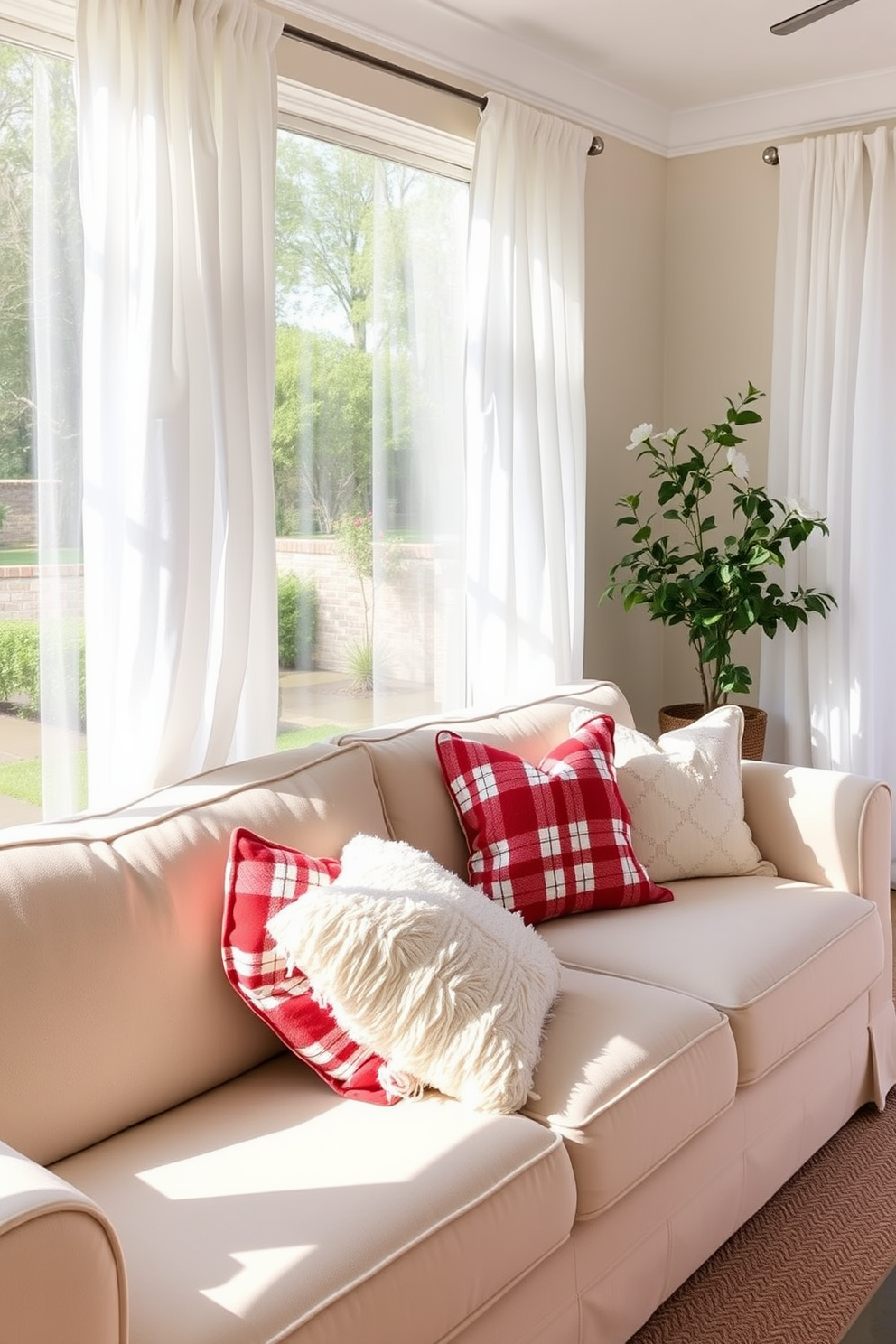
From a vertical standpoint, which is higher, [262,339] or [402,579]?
[262,339]

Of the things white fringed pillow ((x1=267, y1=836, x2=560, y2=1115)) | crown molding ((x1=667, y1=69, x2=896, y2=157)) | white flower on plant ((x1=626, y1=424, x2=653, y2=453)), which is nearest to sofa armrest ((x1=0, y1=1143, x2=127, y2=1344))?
white fringed pillow ((x1=267, y1=836, x2=560, y2=1115))

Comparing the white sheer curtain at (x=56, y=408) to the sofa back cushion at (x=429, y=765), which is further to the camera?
the white sheer curtain at (x=56, y=408)

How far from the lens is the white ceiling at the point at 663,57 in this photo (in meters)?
3.36

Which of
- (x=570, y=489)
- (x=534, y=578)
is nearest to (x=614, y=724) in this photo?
(x=534, y=578)

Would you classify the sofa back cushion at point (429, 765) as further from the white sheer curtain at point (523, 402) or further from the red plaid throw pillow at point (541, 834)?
the white sheer curtain at point (523, 402)

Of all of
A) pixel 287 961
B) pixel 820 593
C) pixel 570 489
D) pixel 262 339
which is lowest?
pixel 287 961

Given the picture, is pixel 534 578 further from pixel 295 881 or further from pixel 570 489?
pixel 295 881

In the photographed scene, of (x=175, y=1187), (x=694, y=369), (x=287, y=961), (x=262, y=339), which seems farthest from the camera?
(x=694, y=369)

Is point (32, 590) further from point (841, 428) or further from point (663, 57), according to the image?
point (841, 428)

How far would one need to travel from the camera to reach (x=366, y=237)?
3480mm

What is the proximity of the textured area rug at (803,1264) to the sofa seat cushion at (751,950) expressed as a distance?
33 cm

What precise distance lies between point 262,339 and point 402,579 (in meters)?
1.00

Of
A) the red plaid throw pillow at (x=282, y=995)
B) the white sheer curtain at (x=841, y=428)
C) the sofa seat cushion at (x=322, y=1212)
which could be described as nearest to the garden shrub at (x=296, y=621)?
the red plaid throw pillow at (x=282, y=995)

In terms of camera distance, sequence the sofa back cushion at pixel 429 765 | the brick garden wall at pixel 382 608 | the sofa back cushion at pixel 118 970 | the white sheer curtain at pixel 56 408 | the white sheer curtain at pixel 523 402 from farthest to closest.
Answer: the white sheer curtain at pixel 523 402
the brick garden wall at pixel 382 608
the white sheer curtain at pixel 56 408
the sofa back cushion at pixel 429 765
the sofa back cushion at pixel 118 970
